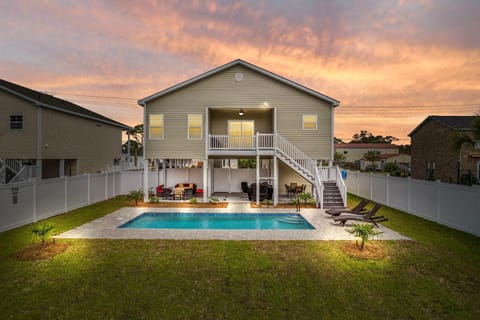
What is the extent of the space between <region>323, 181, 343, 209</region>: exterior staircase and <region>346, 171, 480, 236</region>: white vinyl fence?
10.2ft

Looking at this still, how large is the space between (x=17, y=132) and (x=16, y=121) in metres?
0.82

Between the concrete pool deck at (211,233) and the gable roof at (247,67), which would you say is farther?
the gable roof at (247,67)

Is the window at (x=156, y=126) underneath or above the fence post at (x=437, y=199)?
above

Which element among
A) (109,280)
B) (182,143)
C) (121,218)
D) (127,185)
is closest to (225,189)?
(182,143)

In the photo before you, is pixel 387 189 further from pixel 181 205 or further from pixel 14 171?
pixel 14 171

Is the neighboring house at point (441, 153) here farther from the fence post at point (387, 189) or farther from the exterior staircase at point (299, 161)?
the exterior staircase at point (299, 161)

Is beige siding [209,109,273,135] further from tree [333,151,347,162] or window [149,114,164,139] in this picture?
tree [333,151,347,162]

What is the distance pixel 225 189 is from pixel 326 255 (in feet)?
45.3

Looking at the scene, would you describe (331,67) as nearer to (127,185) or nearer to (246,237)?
(246,237)

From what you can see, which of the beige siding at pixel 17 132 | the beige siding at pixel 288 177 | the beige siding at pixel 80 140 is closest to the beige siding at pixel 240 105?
the beige siding at pixel 288 177

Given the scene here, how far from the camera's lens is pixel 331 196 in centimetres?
1504

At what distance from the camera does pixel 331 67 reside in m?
19.9

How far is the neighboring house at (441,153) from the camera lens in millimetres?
23125

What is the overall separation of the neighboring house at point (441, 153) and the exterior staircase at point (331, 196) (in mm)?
15381
